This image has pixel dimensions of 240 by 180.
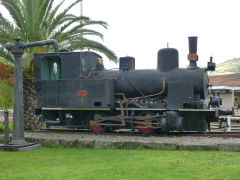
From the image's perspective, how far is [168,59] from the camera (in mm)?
10266

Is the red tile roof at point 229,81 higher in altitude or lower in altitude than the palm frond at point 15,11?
lower

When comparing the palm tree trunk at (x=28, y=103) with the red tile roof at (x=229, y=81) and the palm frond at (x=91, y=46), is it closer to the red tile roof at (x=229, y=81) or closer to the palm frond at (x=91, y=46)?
the palm frond at (x=91, y=46)

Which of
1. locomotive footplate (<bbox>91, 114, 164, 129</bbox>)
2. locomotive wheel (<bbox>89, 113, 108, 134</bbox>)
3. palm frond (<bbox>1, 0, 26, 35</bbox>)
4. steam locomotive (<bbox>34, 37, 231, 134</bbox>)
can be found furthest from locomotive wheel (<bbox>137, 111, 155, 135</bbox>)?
palm frond (<bbox>1, 0, 26, 35</bbox>)

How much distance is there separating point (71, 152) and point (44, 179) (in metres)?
3.09

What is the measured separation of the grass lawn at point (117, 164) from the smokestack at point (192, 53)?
3.50m

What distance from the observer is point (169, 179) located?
4848 millimetres

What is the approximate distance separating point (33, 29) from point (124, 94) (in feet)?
16.1

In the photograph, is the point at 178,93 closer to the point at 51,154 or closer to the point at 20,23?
the point at 51,154

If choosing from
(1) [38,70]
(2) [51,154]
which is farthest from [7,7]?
(2) [51,154]

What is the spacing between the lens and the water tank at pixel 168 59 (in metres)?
10.3

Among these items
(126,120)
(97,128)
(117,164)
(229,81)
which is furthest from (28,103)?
(229,81)

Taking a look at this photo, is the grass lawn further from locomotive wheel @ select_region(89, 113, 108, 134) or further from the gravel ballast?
locomotive wheel @ select_region(89, 113, 108, 134)

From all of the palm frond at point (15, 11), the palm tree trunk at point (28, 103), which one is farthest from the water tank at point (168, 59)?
the palm frond at point (15, 11)

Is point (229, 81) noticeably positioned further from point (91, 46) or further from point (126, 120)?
point (126, 120)
